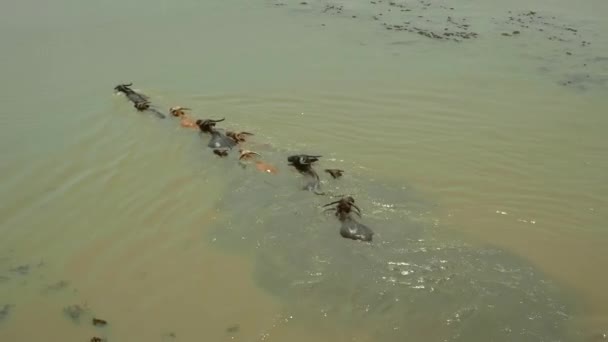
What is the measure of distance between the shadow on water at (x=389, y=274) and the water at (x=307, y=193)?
2cm

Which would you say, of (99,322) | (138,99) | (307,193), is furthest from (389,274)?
(138,99)

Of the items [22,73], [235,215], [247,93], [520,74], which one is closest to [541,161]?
[520,74]

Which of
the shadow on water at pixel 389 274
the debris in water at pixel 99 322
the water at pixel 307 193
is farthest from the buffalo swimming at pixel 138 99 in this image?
the debris in water at pixel 99 322

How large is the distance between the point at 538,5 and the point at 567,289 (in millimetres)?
10301

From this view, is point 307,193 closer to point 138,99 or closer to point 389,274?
point 389,274

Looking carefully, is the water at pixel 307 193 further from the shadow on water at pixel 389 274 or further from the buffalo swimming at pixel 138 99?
the buffalo swimming at pixel 138 99

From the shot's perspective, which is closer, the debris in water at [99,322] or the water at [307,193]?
the debris in water at [99,322]

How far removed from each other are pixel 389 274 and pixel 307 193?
1636mm

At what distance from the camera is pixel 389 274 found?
4.86 meters

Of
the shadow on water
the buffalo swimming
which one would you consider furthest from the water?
the buffalo swimming

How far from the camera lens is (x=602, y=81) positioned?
8.82 meters

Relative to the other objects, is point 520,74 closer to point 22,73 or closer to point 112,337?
point 112,337

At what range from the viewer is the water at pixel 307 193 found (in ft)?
14.8

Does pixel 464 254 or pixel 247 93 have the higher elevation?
pixel 247 93
